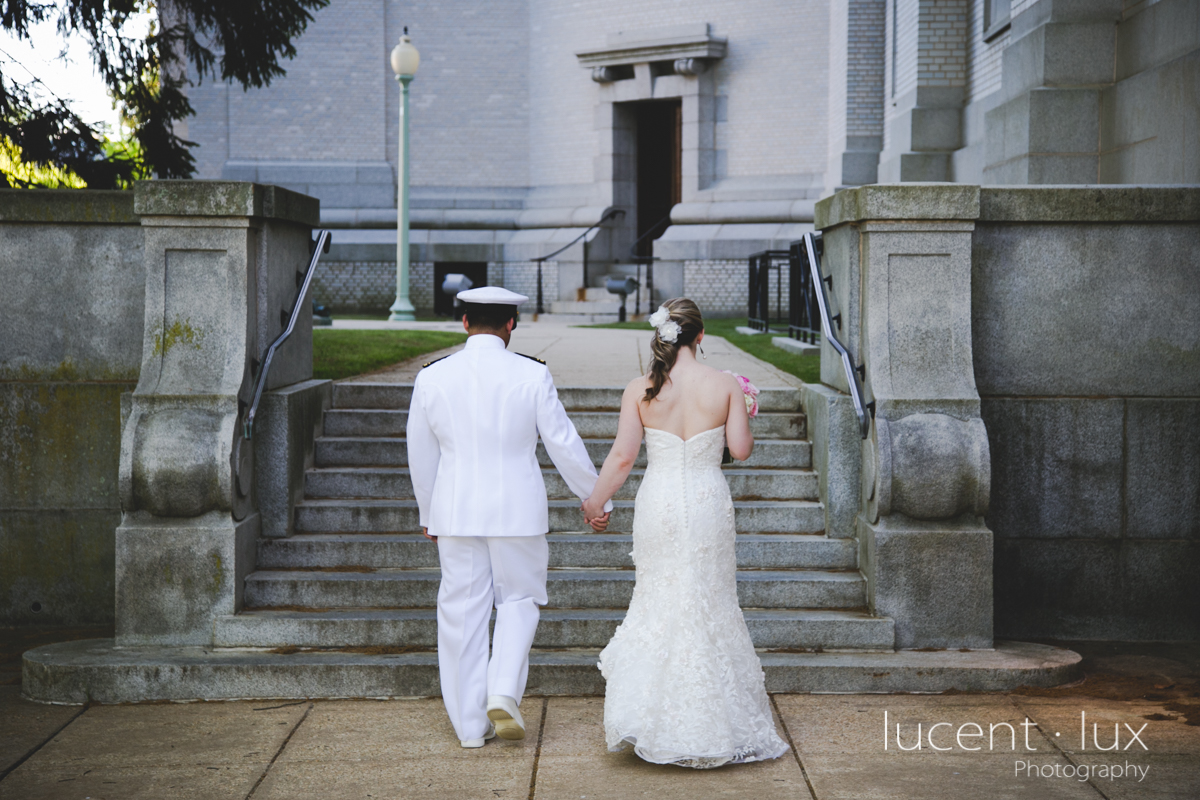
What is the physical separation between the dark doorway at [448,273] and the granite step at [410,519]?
16508mm

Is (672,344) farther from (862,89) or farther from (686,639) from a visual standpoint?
(862,89)

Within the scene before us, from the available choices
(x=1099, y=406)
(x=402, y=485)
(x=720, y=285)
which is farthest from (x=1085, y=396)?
(x=720, y=285)

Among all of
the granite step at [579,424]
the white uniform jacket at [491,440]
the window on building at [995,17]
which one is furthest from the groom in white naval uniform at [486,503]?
Answer: the window on building at [995,17]

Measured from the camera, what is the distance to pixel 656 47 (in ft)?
73.4

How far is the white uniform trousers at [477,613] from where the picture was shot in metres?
4.97

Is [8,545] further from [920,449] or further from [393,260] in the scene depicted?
[393,260]

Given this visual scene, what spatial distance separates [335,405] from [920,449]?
3841 mm

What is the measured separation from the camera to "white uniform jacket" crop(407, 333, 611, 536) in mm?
4926

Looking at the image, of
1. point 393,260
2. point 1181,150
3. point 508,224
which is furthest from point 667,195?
point 1181,150

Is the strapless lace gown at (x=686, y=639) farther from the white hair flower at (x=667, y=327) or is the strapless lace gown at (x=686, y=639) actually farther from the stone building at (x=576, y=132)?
the stone building at (x=576, y=132)

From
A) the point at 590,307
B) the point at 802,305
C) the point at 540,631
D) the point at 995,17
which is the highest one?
the point at 995,17

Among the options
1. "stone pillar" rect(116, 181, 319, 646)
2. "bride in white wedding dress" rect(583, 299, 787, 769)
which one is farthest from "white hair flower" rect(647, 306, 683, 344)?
"stone pillar" rect(116, 181, 319, 646)

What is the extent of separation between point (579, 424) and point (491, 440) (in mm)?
2846

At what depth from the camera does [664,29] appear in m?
22.3
